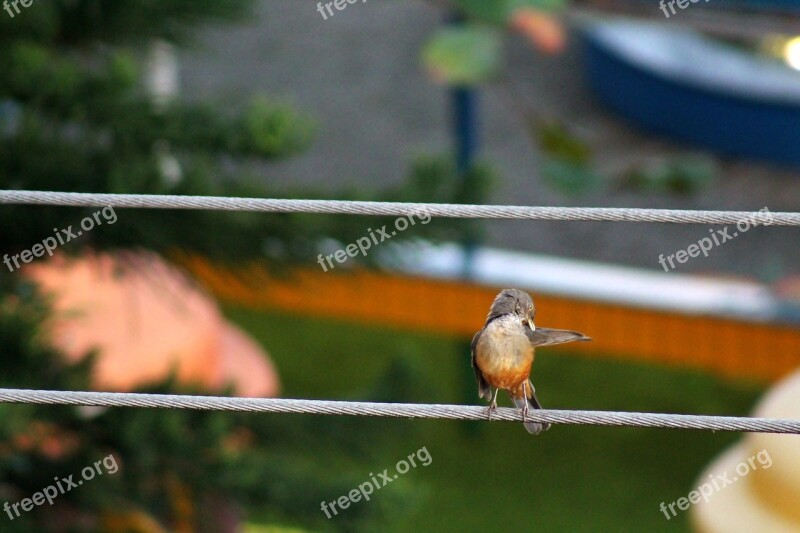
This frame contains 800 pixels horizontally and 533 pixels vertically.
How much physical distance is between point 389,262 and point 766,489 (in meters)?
1.23

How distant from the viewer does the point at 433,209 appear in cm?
160

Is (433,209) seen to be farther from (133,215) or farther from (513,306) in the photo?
(133,215)

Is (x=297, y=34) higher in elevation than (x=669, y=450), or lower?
higher

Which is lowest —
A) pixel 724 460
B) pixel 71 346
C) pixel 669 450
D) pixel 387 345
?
pixel 669 450

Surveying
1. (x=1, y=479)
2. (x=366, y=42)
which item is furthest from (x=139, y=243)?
(x=366, y=42)

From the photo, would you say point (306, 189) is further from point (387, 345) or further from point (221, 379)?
point (387, 345)

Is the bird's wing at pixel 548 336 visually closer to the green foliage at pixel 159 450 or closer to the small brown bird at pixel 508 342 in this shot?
the small brown bird at pixel 508 342

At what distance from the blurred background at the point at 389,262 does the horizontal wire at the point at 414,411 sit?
1080mm

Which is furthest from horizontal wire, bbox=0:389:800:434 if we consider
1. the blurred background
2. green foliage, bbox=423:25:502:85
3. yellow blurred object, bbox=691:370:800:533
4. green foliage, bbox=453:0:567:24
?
green foliage, bbox=423:25:502:85

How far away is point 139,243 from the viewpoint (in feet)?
10.4

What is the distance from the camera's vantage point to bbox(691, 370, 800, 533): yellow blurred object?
10.4 ft

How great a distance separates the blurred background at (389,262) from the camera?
10.3 ft

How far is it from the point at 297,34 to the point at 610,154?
10.4 feet

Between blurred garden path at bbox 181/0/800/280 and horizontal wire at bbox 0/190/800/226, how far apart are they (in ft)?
16.2
